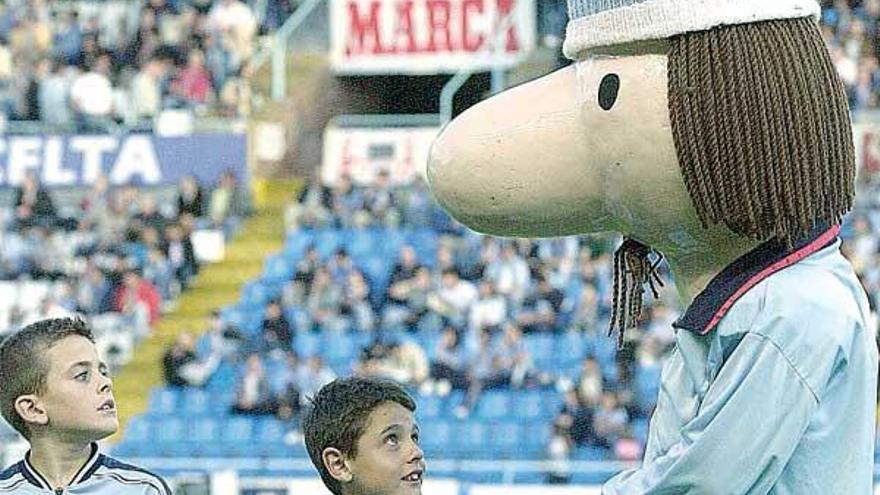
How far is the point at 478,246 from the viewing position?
49.1 feet

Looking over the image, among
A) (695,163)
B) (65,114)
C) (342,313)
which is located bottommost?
(342,313)

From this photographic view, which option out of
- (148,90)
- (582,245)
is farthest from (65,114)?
(582,245)

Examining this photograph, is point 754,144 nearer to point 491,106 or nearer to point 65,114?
point 491,106

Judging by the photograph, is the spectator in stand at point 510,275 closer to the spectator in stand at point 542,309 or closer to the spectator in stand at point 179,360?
the spectator in stand at point 542,309

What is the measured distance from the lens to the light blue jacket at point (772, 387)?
280 cm

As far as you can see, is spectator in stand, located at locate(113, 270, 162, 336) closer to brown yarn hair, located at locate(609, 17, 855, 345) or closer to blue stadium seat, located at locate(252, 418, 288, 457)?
blue stadium seat, located at locate(252, 418, 288, 457)

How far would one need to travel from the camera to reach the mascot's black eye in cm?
302

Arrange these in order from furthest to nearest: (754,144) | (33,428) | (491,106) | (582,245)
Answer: (582,245) → (33,428) → (491,106) → (754,144)

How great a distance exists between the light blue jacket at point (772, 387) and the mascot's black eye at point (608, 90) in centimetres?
29

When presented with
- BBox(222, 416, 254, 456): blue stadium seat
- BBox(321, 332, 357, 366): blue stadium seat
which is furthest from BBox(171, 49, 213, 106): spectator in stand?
BBox(222, 416, 254, 456): blue stadium seat

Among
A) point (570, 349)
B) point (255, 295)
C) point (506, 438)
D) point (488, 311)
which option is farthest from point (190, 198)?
point (506, 438)

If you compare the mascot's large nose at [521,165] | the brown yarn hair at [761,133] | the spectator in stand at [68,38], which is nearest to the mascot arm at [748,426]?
the brown yarn hair at [761,133]

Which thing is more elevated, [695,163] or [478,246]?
[695,163]

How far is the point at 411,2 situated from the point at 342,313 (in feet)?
16.2
